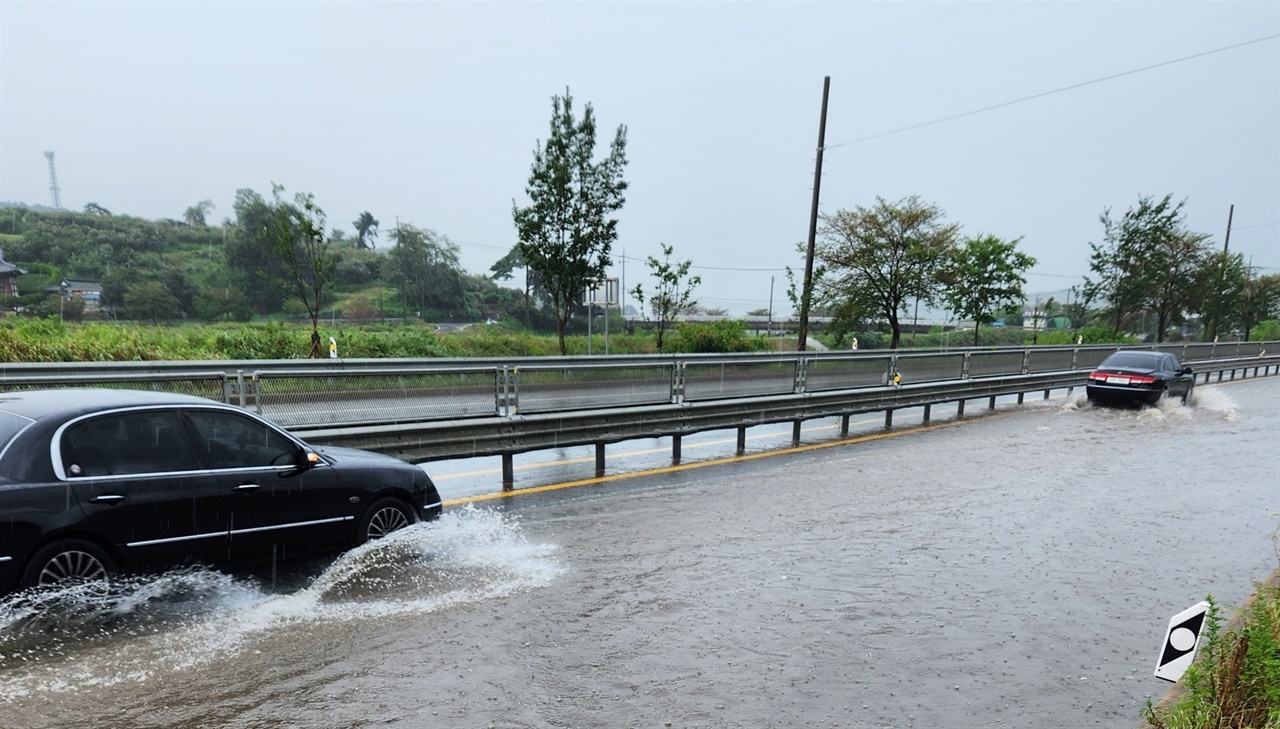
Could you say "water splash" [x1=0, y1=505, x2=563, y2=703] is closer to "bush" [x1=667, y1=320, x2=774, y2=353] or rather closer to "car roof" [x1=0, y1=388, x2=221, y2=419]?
"car roof" [x1=0, y1=388, x2=221, y2=419]

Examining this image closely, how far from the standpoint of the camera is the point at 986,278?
29.1m

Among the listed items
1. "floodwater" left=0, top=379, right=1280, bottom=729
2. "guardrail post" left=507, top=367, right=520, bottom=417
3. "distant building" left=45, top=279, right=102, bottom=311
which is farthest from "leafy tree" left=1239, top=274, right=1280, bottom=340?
"distant building" left=45, top=279, right=102, bottom=311

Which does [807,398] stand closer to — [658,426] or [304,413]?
[658,426]

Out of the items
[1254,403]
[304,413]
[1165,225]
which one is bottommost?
[1254,403]

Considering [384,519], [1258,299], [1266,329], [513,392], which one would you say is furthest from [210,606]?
[1266,329]

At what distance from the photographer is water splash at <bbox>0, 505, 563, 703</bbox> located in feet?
13.3

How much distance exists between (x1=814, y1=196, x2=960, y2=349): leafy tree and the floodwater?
19.6m

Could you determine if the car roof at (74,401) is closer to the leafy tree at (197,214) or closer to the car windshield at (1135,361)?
the car windshield at (1135,361)

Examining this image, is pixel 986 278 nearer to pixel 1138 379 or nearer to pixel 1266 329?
pixel 1138 379

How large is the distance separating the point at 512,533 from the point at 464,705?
3.09 m

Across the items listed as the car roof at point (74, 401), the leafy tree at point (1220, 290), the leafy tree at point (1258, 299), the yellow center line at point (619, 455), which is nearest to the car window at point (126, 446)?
the car roof at point (74, 401)

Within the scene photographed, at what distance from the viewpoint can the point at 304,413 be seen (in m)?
7.55

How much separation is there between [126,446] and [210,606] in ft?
4.15

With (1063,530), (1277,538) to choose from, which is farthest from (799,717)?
(1277,538)
